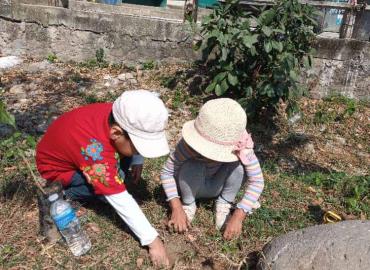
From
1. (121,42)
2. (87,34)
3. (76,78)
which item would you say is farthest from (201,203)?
(87,34)

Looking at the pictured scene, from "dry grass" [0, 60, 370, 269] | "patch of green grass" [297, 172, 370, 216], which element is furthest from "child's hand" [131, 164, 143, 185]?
"patch of green grass" [297, 172, 370, 216]

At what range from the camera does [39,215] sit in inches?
105

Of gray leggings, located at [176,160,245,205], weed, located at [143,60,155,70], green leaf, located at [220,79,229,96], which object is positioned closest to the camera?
gray leggings, located at [176,160,245,205]

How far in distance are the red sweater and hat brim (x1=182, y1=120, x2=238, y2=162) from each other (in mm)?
439

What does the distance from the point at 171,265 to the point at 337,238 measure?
92 cm

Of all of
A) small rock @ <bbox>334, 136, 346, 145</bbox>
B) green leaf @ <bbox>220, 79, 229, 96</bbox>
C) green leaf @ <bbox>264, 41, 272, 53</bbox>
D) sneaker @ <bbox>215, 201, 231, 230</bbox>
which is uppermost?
green leaf @ <bbox>264, 41, 272, 53</bbox>

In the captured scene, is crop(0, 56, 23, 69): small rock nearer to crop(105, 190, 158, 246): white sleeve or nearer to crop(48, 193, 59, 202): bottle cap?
crop(48, 193, 59, 202): bottle cap

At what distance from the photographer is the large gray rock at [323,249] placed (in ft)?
6.65

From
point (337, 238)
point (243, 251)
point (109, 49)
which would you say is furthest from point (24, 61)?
point (337, 238)

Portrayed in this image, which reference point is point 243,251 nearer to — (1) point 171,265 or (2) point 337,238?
(1) point 171,265

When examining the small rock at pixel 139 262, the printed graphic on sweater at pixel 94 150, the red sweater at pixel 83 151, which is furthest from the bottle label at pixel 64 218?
Result: the small rock at pixel 139 262

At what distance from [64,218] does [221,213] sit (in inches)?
40.5

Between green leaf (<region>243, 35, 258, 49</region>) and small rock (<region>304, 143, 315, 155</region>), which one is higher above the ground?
green leaf (<region>243, 35, 258, 49</region>)

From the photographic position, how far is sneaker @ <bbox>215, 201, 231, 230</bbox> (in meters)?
2.79
